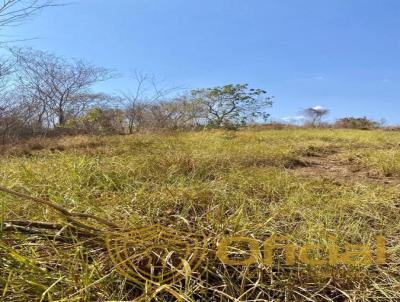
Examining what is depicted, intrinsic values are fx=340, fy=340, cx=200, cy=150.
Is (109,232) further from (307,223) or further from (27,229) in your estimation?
(307,223)

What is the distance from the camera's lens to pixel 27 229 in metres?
0.92

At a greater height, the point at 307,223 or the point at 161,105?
the point at 161,105

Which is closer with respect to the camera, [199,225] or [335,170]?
[199,225]

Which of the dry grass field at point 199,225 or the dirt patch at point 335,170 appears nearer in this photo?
the dry grass field at point 199,225

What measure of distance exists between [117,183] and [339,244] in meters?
1.06

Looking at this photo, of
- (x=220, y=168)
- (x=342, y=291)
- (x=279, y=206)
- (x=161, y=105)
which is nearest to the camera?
(x=342, y=291)

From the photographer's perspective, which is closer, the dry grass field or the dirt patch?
the dry grass field

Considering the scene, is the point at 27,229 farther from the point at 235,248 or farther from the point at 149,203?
the point at 235,248

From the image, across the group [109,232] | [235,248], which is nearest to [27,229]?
[109,232]

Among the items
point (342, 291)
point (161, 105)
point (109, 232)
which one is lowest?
point (342, 291)

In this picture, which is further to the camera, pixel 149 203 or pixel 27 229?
pixel 149 203

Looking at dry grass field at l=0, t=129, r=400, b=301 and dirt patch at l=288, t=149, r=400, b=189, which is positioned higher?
dirt patch at l=288, t=149, r=400, b=189

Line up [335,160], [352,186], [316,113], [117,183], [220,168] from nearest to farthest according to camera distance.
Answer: [117,183], [352,186], [220,168], [335,160], [316,113]

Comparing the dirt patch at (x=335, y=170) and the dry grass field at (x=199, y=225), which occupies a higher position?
the dirt patch at (x=335, y=170)
